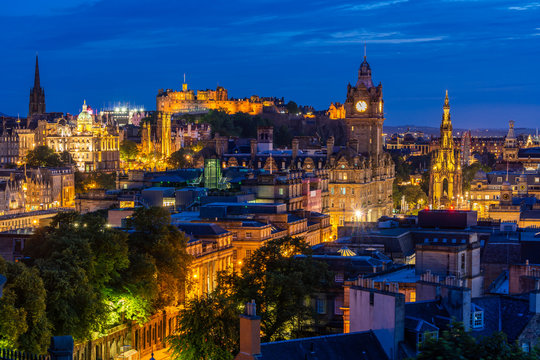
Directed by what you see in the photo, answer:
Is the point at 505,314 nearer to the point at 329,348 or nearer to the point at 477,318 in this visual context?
the point at 477,318

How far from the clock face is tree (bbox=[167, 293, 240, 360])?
105985 mm

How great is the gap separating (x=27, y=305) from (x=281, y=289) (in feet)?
47.9

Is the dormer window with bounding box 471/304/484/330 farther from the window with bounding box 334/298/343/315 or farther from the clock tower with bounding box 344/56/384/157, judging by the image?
the clock tower with bounding box 344/56/384/157

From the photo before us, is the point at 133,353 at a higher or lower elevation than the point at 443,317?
lower

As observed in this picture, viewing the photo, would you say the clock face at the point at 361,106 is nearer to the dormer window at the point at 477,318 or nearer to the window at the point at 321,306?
the window at the point at 321,306

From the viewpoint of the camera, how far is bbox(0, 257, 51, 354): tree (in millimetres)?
46656

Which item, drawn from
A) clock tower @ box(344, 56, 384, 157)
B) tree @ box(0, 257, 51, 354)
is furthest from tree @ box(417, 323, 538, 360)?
clock tower @ box(344, 56, 384, 157)

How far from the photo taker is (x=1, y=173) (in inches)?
6673

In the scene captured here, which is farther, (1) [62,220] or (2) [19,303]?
(1) [62,220]

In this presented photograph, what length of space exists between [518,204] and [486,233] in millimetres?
57373

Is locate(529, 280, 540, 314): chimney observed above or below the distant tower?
below

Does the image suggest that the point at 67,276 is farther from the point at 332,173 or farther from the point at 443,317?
the point at 332,173

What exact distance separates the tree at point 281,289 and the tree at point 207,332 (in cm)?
365

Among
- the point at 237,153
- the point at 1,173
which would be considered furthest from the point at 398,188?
the point at 1,173
